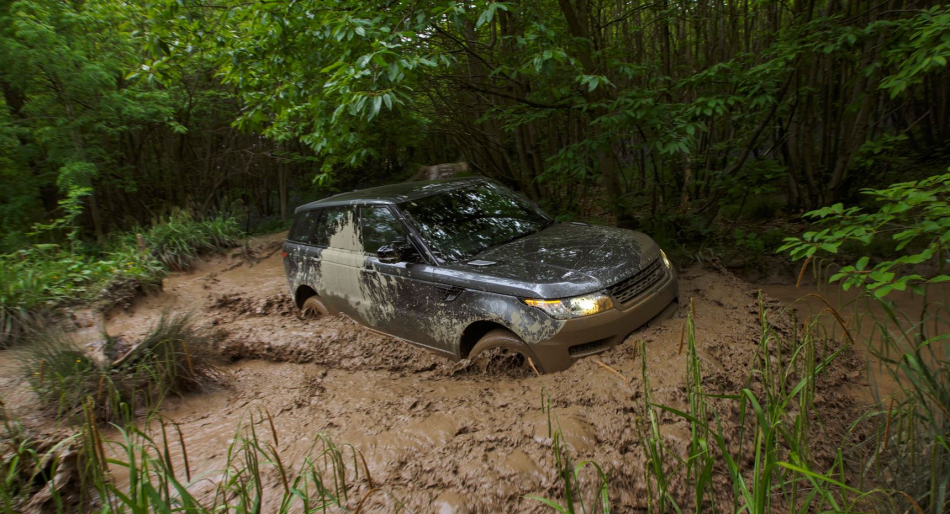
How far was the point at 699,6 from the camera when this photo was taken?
846 cm

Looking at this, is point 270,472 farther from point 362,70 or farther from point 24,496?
point 362,70

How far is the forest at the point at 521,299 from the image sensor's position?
2.23 m

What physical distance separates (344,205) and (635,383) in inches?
125

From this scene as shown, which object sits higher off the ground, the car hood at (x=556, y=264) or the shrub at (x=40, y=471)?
the car hood at (x=556, y=264)

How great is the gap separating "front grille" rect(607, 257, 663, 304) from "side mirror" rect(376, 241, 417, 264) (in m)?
1.57

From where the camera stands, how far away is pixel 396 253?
400 cm

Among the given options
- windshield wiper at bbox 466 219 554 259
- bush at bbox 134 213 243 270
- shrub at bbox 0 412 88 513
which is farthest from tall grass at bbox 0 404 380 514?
bush at bbox 134 213 243 270

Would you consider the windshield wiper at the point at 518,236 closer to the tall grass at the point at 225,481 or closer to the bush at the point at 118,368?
the tall grass at the point at 225,481

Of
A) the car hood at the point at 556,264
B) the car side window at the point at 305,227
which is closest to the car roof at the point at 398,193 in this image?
the car side window at the point at 305,227

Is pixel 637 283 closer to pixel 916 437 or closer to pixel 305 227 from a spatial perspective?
pixel 916 437

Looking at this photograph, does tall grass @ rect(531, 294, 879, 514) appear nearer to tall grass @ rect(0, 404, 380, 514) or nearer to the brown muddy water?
the brown muddy water

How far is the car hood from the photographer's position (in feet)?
11.2

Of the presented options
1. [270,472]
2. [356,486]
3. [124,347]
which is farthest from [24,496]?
[124,347]

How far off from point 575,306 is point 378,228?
6.57 feet
